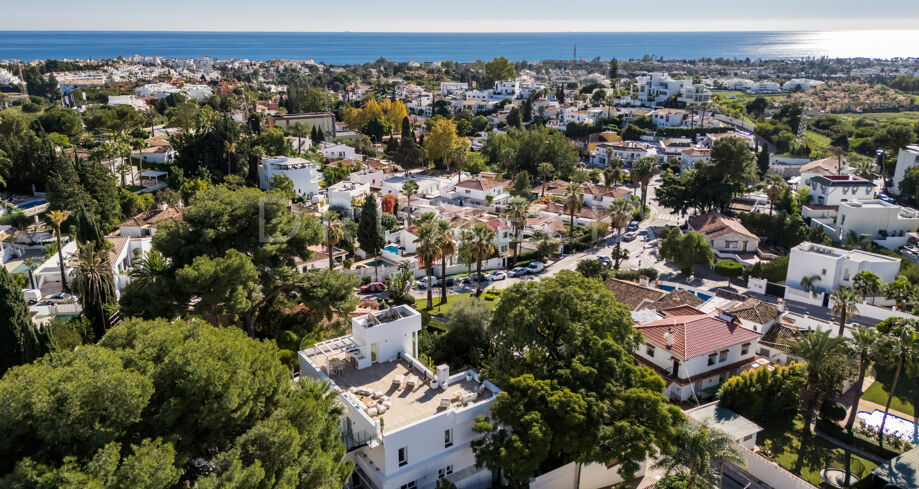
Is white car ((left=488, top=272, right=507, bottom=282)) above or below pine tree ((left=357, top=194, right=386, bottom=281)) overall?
below

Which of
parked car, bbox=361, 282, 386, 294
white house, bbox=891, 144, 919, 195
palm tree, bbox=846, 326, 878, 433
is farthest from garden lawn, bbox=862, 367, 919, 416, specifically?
white house, bbox=891, 144, 919, 195

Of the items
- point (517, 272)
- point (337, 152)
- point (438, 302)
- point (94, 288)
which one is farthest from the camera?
point (337, 152)

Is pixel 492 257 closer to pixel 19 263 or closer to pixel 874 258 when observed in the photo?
pixel 874 258

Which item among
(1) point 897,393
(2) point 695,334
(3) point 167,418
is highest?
(3) point 167,418

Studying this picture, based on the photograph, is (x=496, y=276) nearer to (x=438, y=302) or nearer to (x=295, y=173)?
(x=438, y=302)

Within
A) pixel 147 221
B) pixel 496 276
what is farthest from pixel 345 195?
pixel 496 276

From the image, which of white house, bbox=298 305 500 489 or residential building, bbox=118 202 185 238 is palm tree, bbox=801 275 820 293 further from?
residential building, bbox=118 202 185 238

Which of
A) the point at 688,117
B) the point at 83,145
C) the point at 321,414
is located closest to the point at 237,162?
the point at 83,145

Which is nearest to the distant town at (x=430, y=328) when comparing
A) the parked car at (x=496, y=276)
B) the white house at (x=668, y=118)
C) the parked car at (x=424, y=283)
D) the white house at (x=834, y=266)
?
the white house at (x=834, y=266)
